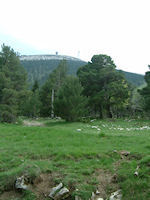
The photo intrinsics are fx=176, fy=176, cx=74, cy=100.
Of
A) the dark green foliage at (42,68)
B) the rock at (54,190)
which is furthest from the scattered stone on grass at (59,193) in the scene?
the dark green foliage at (42,68)

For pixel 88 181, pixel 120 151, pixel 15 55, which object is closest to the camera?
pixel 88 181

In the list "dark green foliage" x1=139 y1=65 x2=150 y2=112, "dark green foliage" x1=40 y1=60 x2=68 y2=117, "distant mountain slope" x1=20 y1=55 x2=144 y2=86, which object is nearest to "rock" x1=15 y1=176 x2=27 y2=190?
"dark green foliage" x1=139 y1=65 x2=150 y2=112

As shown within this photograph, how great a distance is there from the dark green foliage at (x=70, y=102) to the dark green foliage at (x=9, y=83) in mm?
5354

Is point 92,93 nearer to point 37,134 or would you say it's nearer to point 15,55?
point 15,55

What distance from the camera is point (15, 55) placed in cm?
2408

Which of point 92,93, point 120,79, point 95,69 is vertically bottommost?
point 92,93

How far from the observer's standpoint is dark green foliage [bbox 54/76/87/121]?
21.7 metres

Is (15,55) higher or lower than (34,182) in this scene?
higher

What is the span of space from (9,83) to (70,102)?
798 centimetres

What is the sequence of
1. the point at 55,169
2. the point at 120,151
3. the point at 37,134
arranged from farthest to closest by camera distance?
the point at 37,134
the point at 120,151
the point at 55,169

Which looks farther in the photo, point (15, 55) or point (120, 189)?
point (15, 55)

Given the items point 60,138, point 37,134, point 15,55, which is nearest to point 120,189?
point 60,138

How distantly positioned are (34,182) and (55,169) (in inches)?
32.7

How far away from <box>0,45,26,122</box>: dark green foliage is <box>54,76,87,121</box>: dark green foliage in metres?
5.35
